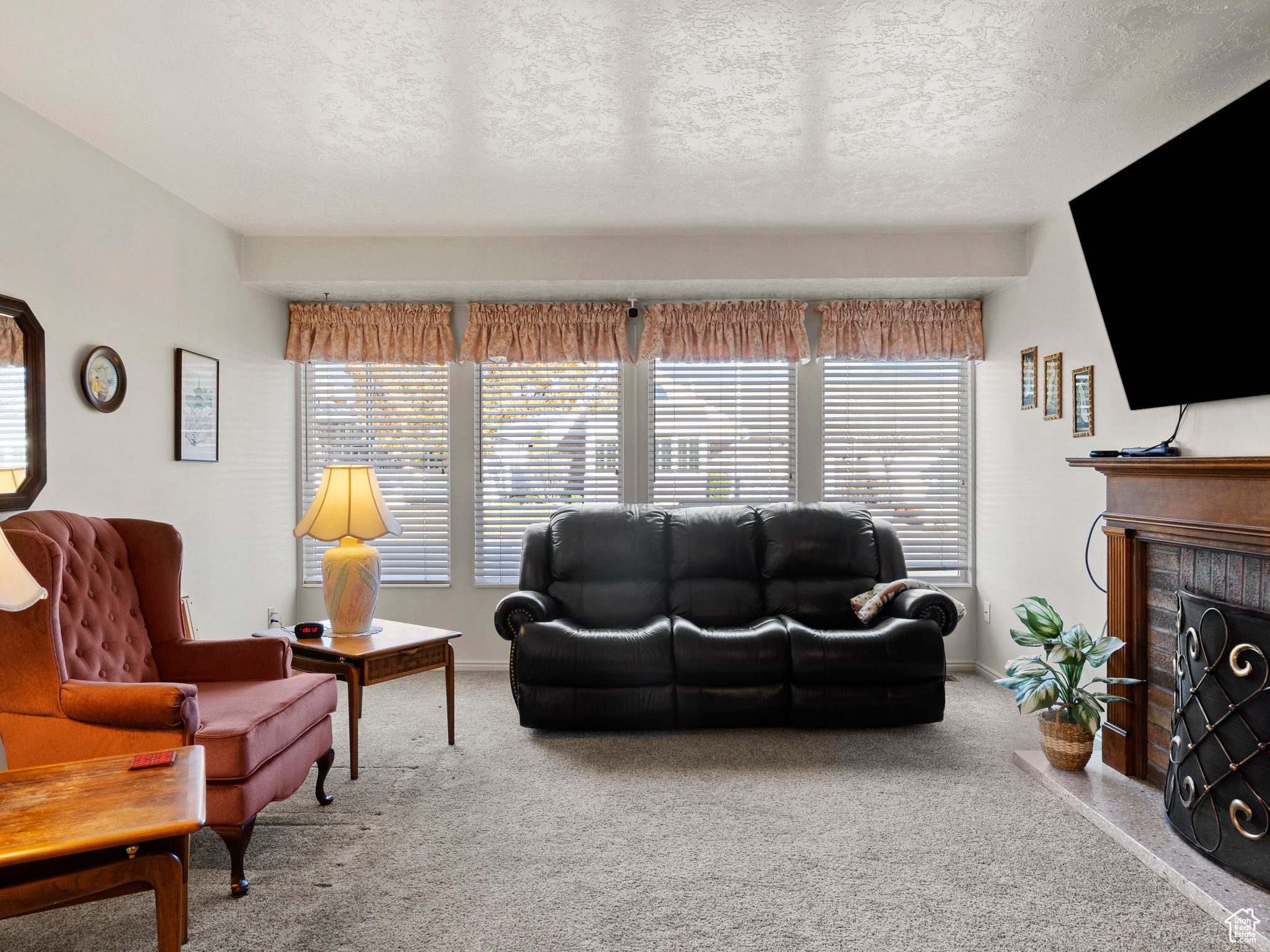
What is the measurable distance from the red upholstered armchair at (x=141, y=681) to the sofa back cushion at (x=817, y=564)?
7.84 ft

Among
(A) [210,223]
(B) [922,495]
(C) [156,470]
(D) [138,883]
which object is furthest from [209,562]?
(B) [922,495]

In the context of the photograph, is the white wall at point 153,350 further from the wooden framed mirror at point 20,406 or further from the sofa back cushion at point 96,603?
the sofa back cushion at point 96,603

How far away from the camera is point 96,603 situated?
2.59m

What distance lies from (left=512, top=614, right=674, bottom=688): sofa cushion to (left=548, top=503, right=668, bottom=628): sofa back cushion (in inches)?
18.9

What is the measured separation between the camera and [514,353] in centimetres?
475

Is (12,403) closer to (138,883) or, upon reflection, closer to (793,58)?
(138,883)

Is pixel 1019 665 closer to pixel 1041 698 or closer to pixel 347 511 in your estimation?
pixel 1041 698

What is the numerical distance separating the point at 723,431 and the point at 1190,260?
2707 millimetres

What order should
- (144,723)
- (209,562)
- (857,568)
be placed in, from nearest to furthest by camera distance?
(144,723)
(209,562)
(857,568)

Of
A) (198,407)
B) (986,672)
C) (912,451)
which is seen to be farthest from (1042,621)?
(198,407)

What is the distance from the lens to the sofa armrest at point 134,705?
2.11 m

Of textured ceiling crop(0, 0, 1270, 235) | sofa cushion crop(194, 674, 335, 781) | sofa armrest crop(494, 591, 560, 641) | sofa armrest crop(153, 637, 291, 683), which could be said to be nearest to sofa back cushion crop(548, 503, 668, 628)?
sofa armrest crop(494, 591, 560, 641)

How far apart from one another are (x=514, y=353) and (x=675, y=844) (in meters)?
3.15

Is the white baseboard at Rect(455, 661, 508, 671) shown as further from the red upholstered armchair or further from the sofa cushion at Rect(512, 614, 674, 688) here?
→ the red upholstered armchair
